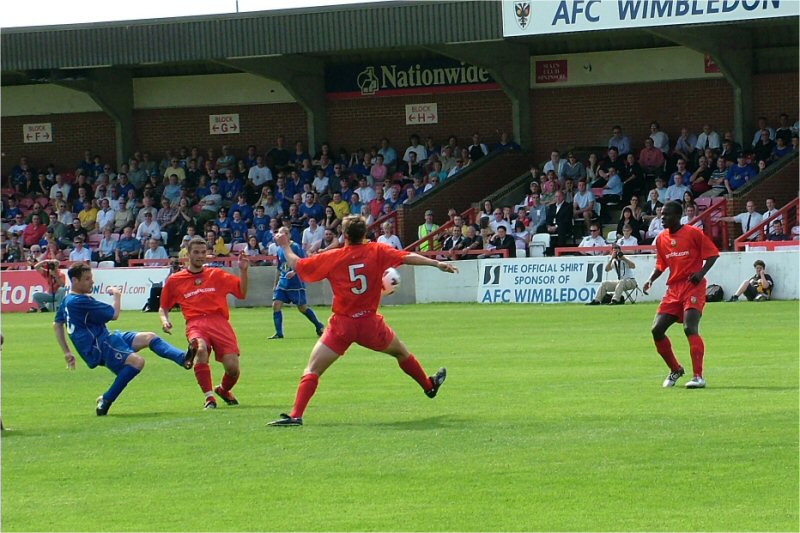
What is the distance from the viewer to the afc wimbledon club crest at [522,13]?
32.8 meters

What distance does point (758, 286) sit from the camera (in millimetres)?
28031

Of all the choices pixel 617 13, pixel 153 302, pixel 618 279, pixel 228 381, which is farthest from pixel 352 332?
pixel 153 302

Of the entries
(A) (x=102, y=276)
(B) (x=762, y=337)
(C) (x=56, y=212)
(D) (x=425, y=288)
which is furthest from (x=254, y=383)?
(C) (x=56, y=212)

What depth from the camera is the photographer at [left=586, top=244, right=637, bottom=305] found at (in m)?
28.7

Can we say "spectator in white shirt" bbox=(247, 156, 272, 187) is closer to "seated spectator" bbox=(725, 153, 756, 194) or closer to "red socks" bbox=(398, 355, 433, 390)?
"seated spectator" bbox=(725, 153, 756, 194)

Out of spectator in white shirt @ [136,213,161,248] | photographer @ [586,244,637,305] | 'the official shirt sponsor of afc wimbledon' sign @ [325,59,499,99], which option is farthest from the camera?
'the official shirt sponsor of afc wimbledon' sign @ [325,59,499,99]

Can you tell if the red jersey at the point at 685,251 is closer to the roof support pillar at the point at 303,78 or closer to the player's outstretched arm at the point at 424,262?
the player's outstretched arm at the point at 424,262

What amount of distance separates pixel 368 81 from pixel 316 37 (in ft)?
18.3

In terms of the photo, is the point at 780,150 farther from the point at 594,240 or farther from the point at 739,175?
the point at 594,240

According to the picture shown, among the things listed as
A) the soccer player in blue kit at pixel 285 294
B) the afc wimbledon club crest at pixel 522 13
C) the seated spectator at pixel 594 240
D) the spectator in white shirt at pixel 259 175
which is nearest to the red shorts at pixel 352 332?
the soccer player in blue kit at pixel 285 294

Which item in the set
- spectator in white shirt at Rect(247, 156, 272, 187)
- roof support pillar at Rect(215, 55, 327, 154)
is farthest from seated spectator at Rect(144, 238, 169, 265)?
roof support pillar at Rect(215, 55, 327, 154)

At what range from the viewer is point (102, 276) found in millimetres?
35875

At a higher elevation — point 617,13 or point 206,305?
point 617,13

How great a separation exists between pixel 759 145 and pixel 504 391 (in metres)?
21.6
